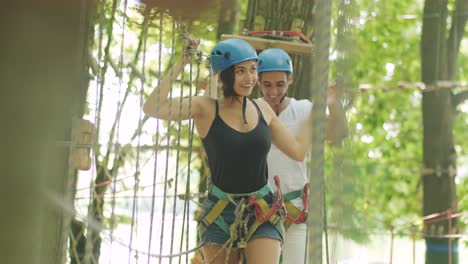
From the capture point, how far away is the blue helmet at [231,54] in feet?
8.18

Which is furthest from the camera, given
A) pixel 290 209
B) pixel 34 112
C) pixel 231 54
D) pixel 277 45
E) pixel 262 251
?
pixel 277 45

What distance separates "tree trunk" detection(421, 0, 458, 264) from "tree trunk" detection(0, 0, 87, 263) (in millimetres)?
8951

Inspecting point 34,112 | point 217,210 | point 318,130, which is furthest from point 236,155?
point 34,112

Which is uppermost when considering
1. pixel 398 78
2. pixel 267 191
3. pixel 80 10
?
pixel 398 78

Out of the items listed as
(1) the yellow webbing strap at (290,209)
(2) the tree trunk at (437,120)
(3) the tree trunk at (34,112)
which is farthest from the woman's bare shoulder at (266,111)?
(2) the tree trunk at (437,120)

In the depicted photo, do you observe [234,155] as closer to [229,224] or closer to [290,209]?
[229,224]

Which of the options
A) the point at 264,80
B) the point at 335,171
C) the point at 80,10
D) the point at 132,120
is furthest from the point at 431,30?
the point at 80,10

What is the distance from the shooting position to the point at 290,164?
9.27ft

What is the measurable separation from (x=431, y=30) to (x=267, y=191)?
7678 mm

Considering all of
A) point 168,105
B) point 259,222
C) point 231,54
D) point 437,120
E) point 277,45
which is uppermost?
point 437,120

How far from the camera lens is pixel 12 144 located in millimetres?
731

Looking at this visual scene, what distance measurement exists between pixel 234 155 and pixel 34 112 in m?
1.66

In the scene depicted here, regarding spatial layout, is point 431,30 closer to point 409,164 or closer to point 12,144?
point 409,164

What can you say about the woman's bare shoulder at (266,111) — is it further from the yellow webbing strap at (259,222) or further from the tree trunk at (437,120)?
the tree trunk at (437,120)
